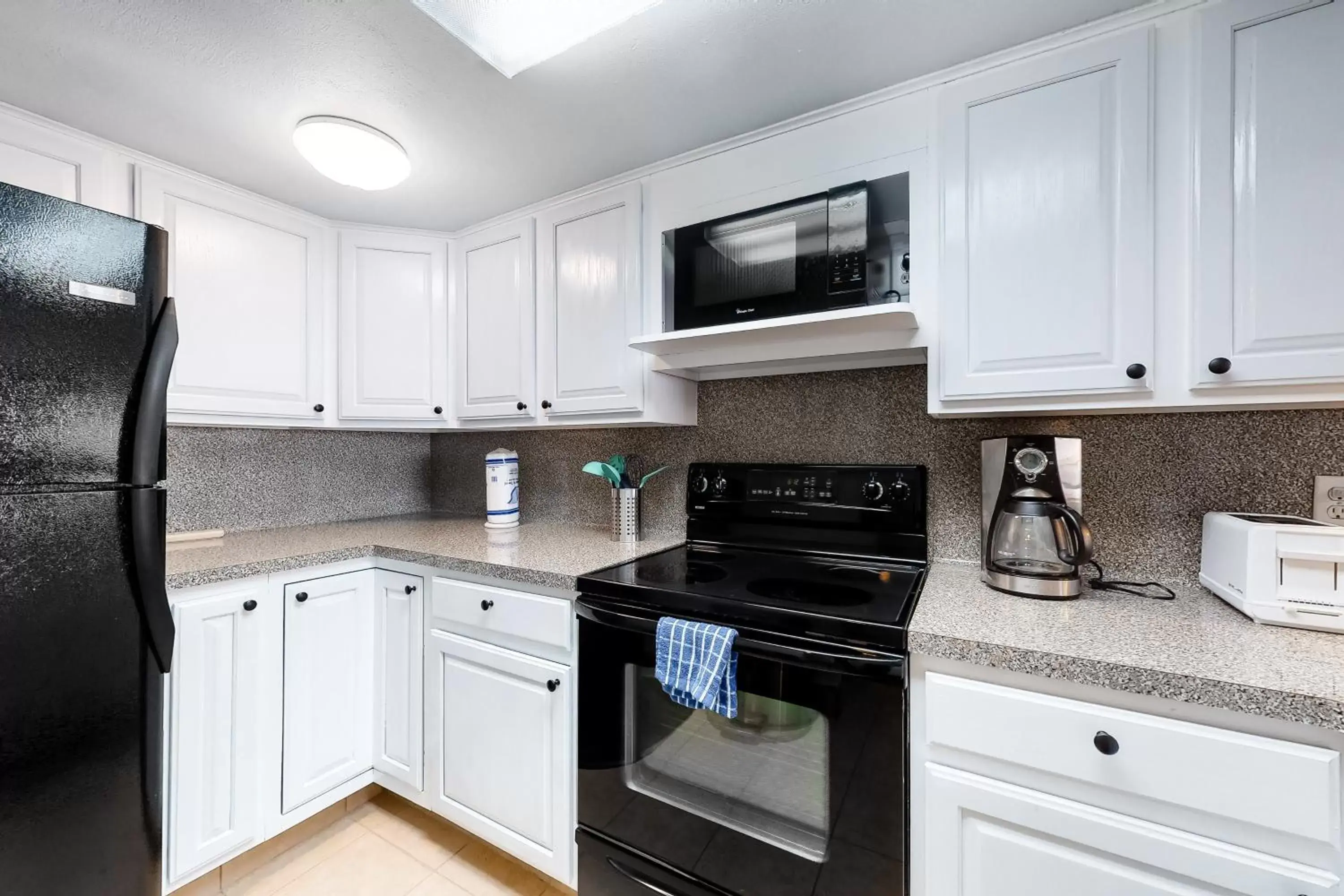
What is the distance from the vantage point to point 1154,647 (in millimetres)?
865

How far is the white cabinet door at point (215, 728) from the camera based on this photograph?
1.33m

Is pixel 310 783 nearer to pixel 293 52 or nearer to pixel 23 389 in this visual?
pixel 23 389

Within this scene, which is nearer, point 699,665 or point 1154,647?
point 1154,647

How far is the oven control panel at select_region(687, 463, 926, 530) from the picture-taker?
4.93 ft

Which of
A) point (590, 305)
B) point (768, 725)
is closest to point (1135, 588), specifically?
point (768, 725)

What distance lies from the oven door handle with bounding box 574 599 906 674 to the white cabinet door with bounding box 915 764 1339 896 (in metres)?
0.21

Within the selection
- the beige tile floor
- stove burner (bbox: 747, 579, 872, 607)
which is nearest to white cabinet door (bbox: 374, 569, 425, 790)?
the beige tile floor

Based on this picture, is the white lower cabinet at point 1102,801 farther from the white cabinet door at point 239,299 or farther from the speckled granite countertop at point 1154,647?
the white cabinet door at point 239,299

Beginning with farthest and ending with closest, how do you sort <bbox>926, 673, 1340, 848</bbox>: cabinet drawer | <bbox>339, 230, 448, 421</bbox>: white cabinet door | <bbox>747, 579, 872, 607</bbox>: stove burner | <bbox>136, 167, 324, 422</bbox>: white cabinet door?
<bbox>339, 230, 448, 421</bbox>: white cabinet door, <bbox>136, 167, 324, 422</bbox>: white cabinet door, <bbox>747, 579, 872, 607</bbox>: stove burner, <bbox>926, 673, 1340, 848</bbox>: cabinet drawer

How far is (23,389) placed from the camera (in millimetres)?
924

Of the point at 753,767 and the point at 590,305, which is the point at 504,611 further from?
the point at 590,305

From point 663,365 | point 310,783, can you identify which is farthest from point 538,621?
point 310,783

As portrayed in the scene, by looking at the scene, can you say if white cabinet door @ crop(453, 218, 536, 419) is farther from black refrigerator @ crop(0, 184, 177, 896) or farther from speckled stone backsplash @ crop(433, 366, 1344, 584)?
black refrigerator @ crop(0, 184, 177, 896)

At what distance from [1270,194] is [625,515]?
5.59ft
